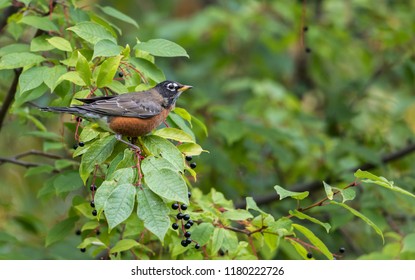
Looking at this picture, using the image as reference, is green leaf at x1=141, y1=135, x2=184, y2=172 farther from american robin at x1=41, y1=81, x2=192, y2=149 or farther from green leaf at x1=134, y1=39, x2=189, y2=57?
green leaf at x1=134, y1=39, x2=189, y2=57

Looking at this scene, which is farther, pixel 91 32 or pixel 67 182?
pixel 67 182

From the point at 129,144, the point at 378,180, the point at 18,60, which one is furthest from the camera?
the point at 18,60

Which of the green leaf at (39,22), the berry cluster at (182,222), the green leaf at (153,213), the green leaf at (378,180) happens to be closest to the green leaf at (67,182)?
the berry cluster at (182,222)

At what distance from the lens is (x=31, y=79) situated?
3707 mm

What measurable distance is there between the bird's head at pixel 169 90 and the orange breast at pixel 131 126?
0.29m

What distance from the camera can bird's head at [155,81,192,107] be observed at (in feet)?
13.2

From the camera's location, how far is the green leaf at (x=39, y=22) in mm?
3957

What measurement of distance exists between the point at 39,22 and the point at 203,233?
5.18ft

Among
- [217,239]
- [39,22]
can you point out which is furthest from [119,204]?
[39,22]

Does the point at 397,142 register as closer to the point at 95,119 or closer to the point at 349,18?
the point at 349,18

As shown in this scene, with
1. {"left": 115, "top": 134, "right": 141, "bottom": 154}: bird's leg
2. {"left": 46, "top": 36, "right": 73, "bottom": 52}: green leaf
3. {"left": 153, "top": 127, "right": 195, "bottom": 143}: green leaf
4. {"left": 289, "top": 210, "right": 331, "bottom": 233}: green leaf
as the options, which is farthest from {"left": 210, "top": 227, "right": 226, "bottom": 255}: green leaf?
{"left": 46, "top": 36, "right": 73, "bottom": 52}: green leaf

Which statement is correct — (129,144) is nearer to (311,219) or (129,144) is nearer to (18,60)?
(18,60)

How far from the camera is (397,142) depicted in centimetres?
705

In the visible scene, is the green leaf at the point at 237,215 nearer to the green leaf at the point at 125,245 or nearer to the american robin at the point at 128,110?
the green leaf at the point at 125,245
